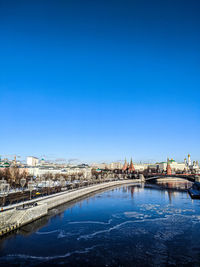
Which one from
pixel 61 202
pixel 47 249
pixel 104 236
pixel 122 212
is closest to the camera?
pixel 47 249

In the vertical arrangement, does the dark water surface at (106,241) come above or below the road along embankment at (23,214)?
below

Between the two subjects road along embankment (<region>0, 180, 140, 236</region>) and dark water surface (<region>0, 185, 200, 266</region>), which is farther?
road along embankment (<region>0, 180, 140, 236</region>)

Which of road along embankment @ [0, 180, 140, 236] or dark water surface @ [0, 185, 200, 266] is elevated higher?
road along embankment @ [0, 180, 140, 236]

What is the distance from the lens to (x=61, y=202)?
99.7ft

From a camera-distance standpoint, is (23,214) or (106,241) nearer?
(106,241)

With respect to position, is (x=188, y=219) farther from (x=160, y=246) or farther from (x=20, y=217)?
(x=20, y=217)

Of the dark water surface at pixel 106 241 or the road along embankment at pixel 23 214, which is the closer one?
the dark water surface at pixel 106 241

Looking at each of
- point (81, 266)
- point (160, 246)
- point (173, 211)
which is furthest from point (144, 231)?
point (173, 211)

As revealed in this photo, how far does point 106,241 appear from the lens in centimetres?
1595

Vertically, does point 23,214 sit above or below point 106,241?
above

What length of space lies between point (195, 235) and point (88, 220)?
11.4 metres

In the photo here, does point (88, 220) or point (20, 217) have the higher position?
point (20, 217)

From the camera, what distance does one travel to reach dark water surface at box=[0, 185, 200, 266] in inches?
500

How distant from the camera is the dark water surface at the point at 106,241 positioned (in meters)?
12.7
